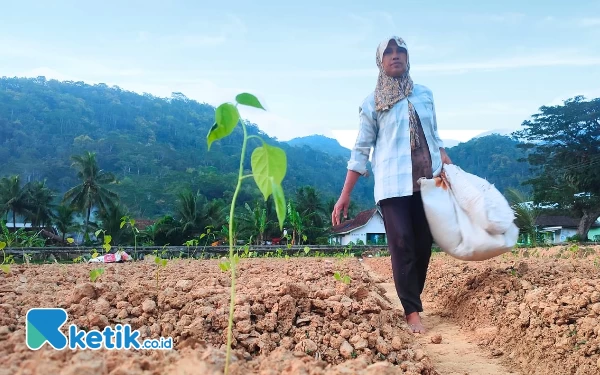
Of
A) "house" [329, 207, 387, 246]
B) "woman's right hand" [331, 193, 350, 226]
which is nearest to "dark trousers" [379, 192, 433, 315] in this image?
"woman's right hand" [331, 193, 350, 226]

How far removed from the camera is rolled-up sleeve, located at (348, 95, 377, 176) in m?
3.44

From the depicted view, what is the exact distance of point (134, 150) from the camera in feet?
236

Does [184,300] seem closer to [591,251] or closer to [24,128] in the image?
[591,251]

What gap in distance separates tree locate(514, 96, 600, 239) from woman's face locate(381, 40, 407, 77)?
1049 inches

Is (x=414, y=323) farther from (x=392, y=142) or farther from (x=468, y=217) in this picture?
(x=392, y=142)

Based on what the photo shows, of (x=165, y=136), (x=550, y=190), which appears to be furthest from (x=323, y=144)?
(x=550, y=190)

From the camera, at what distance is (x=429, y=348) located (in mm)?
2904

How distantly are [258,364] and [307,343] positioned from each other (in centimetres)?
56

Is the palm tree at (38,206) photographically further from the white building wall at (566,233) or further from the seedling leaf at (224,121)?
the seedling leaf at (224,121)

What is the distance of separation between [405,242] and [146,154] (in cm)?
7101

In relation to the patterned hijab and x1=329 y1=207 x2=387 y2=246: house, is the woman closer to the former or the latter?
the patterned hijab

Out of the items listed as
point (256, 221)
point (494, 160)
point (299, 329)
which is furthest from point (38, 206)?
point (494, 160)

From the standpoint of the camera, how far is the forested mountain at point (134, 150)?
183 ft

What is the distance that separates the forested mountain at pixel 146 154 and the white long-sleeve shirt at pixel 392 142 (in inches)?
1407
